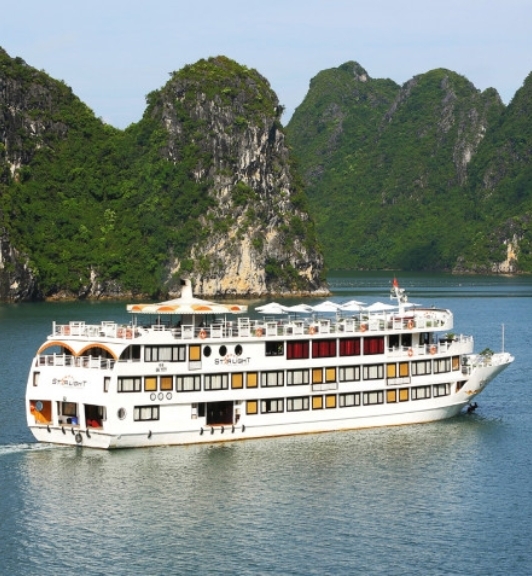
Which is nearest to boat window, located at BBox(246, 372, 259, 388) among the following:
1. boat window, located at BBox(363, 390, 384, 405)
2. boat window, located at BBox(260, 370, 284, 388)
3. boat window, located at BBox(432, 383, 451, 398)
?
boat window, located at BBox(260, 370, 284, 388)

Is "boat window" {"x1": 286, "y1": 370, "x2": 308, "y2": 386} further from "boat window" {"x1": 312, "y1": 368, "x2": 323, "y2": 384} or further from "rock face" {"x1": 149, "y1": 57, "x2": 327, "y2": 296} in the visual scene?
"rock face" {"x1": 149, "y1": 57, "x2": 327, "y2": 296}

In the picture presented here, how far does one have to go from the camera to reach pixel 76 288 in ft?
525

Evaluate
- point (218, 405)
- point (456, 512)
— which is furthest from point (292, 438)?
point (456, 512)

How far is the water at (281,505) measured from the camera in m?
35.2

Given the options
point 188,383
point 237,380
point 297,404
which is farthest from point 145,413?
point 297,404

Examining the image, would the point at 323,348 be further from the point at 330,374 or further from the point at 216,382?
the point at 216,382

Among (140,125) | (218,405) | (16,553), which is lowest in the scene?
(16,553)

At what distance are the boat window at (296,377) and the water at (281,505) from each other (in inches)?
93.4

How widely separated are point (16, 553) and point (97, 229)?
138 m

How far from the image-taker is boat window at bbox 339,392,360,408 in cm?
4991

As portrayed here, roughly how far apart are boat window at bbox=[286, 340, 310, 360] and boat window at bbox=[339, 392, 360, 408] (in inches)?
102

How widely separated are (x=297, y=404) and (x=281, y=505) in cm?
889

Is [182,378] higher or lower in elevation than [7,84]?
lower

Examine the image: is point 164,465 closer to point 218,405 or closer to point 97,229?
point 218,405
